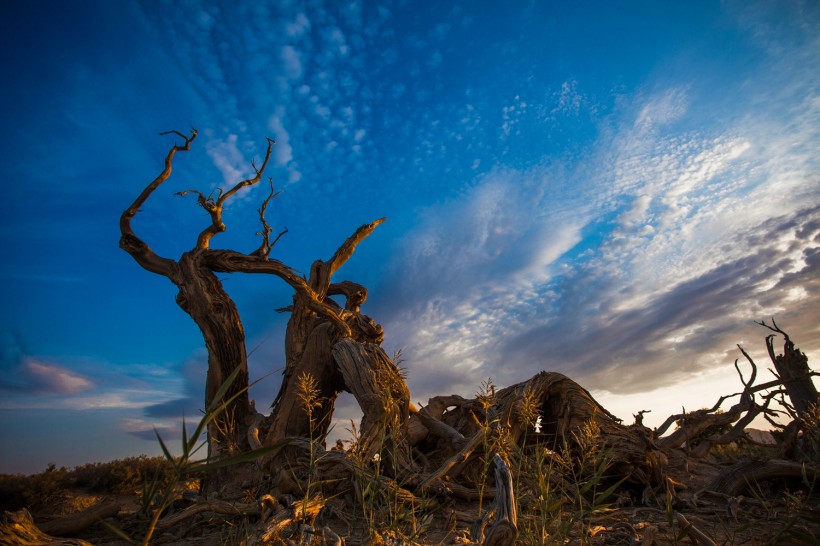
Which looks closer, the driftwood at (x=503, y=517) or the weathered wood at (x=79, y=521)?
the driftwood at (x=503, y=517)

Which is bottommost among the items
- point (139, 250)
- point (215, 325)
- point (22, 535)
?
point (22, 535)

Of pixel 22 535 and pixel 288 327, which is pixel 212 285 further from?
pixel 22 535

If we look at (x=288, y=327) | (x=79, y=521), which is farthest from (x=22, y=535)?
(x=288, y=327)

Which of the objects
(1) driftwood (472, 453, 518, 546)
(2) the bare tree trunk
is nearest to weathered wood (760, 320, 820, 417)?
(1) driftwood (472, 453, 518, 546)

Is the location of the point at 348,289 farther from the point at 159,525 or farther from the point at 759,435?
the point at 759,435

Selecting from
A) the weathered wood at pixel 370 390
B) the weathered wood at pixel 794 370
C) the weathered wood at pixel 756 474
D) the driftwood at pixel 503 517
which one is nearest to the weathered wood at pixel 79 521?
the weathered wood at pixel 370 390

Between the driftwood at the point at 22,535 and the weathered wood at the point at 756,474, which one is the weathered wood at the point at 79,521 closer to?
the driftwood at the point at 22,535

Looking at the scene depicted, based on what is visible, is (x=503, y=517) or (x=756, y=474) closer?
(x=503, y=517)

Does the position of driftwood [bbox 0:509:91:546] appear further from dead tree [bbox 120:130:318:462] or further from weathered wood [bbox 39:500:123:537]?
dead tree [bbox 120:130:318:462]

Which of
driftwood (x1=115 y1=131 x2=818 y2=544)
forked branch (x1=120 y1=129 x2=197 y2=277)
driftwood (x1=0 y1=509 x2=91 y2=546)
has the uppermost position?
forked branch (x1=120 y1=129 x2=197 y2=277)

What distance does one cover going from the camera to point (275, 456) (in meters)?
6.26

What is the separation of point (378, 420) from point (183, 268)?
5.34 m

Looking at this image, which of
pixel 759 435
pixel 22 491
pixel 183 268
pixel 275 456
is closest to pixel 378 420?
pixel 275 456

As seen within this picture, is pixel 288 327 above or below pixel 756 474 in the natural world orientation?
above
